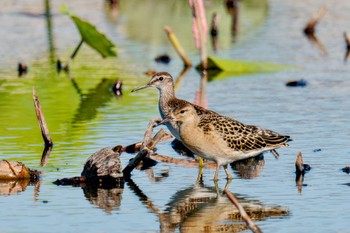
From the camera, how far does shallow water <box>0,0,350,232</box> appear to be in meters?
11.9

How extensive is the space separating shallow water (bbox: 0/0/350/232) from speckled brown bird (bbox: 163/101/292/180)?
0.36m

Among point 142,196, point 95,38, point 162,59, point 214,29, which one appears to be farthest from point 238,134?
point 214,29

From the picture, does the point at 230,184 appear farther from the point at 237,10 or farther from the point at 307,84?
the point at 237,10

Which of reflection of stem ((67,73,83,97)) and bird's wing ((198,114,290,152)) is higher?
bird's wing ((198,114,290,152))

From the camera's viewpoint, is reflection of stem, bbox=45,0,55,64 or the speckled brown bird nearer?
the speckled brown bird

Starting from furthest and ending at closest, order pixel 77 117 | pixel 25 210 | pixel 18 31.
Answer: pixel 18 31
pixel 77 117
pixel 25 210

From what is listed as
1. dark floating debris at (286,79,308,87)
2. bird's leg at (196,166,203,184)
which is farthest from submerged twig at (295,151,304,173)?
dark floating debris at (286,79,308,87)

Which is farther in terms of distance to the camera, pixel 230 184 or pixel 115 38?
pixel 115 38

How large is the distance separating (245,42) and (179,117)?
13.4 m

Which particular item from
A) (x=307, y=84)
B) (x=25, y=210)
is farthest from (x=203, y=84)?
(x=25, y=210)

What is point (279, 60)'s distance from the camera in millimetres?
24109

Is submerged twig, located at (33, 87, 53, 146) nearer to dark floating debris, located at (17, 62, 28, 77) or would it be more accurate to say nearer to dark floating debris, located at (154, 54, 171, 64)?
dark floating debris, located at (17, 62, 28, 77)

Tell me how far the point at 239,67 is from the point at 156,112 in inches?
178

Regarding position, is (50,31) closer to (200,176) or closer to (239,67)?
(239,67)
